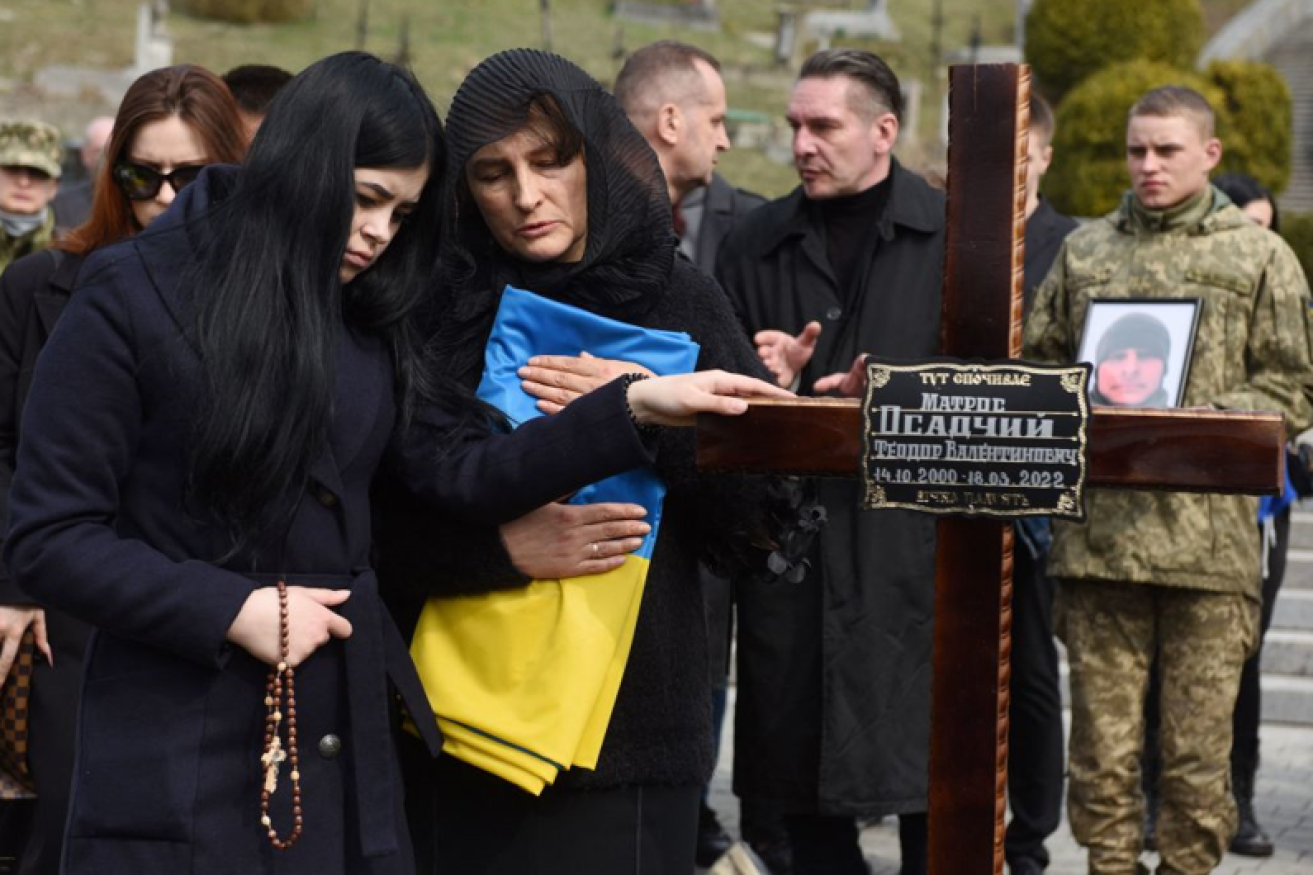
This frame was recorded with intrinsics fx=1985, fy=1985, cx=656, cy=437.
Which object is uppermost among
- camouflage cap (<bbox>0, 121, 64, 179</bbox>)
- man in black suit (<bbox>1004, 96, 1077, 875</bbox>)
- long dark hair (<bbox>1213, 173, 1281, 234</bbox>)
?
camouflage cap (<bbox>0, 121, 64, 179</bbox>)


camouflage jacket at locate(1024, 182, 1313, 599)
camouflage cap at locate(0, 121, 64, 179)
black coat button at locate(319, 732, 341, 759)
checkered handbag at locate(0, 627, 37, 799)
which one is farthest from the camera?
camouflage cap at locate(0, 121, 64, 179)

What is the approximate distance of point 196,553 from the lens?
2719mm

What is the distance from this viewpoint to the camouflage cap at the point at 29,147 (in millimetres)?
7711

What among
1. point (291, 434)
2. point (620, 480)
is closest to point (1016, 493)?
point (620, 480)

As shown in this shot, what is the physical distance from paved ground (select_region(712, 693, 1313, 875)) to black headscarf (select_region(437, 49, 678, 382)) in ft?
11.5

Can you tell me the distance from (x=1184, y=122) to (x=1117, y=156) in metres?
16.9

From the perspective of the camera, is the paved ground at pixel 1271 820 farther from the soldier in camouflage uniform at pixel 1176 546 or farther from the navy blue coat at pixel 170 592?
the navy blue coat at pixel 170 592

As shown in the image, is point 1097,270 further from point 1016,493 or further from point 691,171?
point 1016,493

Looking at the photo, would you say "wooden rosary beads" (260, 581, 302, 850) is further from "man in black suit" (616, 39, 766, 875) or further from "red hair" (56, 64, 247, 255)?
"man in black suit" (616, 39, 766, 875)

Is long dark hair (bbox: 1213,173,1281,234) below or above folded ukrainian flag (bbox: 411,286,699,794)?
above

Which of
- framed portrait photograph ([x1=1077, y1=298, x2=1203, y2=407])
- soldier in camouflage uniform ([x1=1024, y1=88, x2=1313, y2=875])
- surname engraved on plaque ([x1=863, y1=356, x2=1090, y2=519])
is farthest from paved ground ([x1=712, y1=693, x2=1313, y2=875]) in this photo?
surname engraved on plaque ([x1=863, y1=356, x2=1090, y2=519])

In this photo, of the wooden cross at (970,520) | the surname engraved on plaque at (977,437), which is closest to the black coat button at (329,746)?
the wooden cross at (970,520)

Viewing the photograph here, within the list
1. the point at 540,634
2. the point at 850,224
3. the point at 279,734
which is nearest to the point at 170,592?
the point at 279,734

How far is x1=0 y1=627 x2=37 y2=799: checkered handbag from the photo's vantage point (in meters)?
3.80
